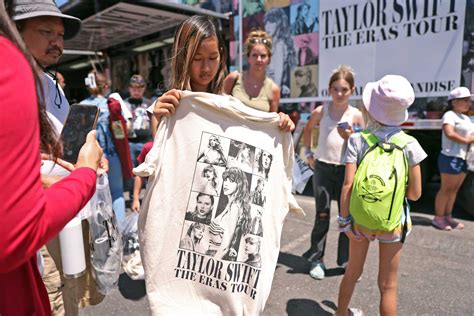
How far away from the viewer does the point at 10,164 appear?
669 mm

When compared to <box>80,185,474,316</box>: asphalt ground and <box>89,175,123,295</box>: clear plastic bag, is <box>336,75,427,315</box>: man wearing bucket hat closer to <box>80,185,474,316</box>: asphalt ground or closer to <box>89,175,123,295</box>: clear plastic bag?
<box>80,185,474,316</box>: asphalt ground

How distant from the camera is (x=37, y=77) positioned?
88cm

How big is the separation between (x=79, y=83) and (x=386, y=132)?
16.3 meters

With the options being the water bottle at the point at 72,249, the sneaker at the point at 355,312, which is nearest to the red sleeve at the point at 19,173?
the water bottle at the point at 72,249

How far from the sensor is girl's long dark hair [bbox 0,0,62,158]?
0.82 metres

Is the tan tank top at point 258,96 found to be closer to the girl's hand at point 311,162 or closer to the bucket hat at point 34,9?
the girl's hand at point 311,162

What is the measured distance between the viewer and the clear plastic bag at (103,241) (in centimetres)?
189

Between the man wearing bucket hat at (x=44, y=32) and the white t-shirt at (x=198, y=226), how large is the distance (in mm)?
558

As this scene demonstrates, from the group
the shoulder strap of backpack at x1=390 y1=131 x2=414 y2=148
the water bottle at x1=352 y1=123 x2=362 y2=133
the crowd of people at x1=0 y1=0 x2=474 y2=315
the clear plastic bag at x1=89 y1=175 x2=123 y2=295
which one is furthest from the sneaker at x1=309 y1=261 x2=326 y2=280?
the clear plastic bag at x1=89 y1=175 x2=123 y2=295

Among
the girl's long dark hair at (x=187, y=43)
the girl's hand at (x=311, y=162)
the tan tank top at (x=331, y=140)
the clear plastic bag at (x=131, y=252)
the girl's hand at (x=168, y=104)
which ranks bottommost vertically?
the clear plastic bag at (x=131, y=252)

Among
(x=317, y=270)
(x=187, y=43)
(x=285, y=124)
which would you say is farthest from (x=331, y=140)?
(x=187, y=43)

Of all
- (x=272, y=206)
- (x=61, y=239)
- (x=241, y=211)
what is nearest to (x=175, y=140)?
(x=241, y=211)

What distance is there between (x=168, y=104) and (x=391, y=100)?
1.20 meters

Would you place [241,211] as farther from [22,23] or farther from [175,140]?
[22,23]
